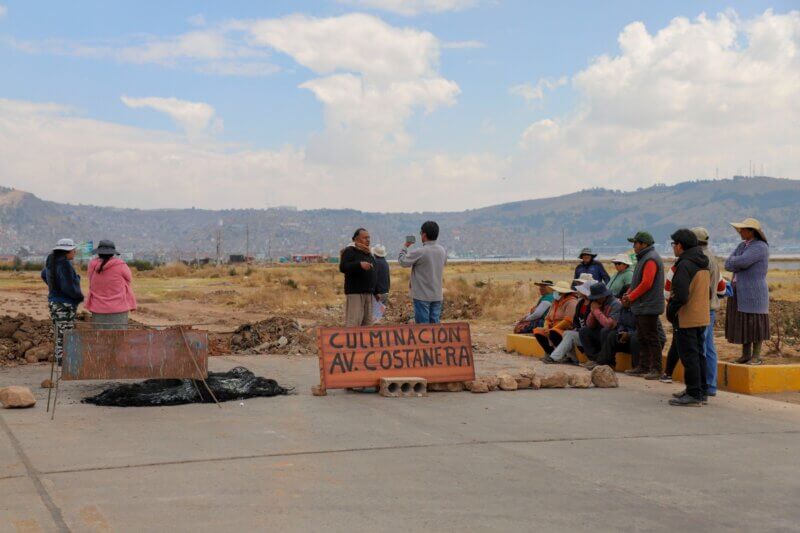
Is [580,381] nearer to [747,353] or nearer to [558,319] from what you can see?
[558,319]

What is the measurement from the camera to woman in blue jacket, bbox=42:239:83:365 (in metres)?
12.3

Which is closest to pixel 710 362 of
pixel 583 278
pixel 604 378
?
pixel 604 378

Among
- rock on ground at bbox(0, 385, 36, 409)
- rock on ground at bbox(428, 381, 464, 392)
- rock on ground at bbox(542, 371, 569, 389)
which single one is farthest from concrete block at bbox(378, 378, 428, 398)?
rock on ground at bbox(0, 385, 36, 409)

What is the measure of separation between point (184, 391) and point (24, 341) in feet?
18.8

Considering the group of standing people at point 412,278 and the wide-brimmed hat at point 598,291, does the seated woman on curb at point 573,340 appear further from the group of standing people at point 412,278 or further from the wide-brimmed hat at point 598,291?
the group of standing people at point 412,278

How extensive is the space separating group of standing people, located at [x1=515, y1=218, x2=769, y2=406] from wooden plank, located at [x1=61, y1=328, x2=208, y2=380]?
5157mm

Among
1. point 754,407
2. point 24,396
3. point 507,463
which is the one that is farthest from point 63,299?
point 754,407

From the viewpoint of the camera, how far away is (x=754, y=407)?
33.9ft

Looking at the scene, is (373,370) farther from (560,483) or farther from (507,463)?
(560,483)

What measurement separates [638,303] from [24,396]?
737 centimetres

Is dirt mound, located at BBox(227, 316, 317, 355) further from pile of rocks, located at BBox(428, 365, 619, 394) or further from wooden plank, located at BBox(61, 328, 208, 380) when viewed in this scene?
wooden plank, located at BBox(61, 328, 208, 380)

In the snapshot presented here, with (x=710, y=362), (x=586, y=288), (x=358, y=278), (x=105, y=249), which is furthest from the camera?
(x=586, y=288)

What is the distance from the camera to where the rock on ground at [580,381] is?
37.8 ft

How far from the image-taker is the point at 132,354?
33.6 ft
